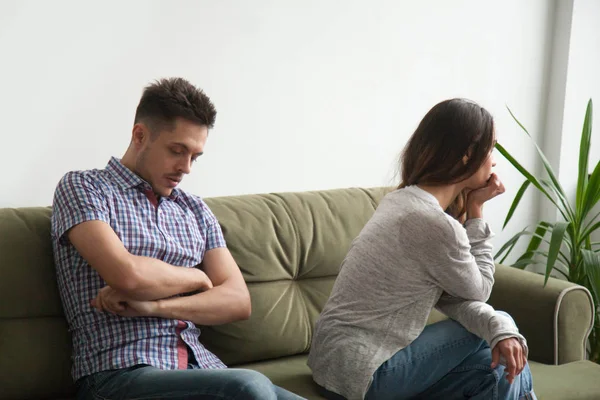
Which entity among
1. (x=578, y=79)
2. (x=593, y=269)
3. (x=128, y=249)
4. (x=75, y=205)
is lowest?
(x=593, y=269)

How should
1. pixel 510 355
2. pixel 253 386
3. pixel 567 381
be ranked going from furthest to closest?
pixel 567 381 → pixel 510 355 → pixel 253 386

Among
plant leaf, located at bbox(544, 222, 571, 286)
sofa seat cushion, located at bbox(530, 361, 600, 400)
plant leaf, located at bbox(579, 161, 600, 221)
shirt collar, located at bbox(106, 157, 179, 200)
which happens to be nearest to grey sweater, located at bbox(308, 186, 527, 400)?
sofa seat cushion, located at bbox(530, 361, 600, 400)

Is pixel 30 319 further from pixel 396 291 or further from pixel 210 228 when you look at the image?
pixel 396 291

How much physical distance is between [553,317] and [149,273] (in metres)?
1.27

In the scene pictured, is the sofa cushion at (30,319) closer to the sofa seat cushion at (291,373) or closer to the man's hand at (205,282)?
the man's hand at (205,282)

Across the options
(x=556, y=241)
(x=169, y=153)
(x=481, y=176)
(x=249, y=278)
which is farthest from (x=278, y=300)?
(x=556, y=241)

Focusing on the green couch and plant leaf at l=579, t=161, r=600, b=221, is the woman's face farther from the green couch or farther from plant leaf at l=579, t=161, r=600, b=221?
plant leaf at l=579, t=161, r=600, b=221

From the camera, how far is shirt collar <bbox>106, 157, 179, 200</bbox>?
6.58 feet

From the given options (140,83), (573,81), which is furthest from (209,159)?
(573,81)

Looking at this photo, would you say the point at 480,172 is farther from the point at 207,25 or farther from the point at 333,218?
the point at 207,25

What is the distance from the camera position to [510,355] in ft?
6.02

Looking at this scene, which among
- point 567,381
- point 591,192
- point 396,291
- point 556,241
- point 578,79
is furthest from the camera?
point 578,79

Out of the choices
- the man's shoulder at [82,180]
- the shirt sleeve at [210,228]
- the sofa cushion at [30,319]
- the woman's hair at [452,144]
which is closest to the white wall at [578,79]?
the woman's hair at [452,144]

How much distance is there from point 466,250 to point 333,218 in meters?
0.68
